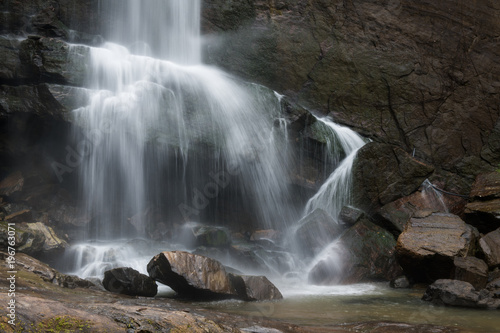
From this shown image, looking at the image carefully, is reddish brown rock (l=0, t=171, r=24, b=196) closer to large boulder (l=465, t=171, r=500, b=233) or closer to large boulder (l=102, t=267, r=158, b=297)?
large boulder (l=102, t=267, r=158, b=297)

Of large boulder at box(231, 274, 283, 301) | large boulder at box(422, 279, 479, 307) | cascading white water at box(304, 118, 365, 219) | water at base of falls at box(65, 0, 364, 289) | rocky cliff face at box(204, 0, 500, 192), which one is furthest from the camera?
rocky cliff face at box(204, 0, 500, 192)

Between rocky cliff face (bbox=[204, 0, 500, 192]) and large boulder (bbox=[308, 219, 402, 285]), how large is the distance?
5.21 meters

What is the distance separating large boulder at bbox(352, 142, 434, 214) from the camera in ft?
38.5

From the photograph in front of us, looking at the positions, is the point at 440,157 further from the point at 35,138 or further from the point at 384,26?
the point at 35,138

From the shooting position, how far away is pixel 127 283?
6.84 meters

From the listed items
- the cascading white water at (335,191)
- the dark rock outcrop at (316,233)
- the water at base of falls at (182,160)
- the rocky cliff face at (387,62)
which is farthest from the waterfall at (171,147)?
the rocky cliff face at (387,62)

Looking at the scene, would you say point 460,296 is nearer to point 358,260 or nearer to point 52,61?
point 358,260

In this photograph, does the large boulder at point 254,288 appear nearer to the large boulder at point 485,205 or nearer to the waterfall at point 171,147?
the waterfall at point 171,147

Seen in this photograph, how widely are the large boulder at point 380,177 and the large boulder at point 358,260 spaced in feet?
5.23

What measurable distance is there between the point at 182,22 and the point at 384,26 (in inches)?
286

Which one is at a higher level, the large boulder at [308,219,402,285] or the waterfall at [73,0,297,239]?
the waterfall at [73,0,297,239]

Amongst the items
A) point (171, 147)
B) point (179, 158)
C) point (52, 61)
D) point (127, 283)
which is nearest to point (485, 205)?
point (179, 158)

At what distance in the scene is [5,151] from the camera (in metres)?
11.1

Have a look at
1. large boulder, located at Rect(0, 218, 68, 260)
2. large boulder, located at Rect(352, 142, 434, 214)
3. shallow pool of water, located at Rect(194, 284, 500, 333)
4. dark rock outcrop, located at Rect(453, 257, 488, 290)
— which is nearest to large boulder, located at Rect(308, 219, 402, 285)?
shallow pool of water, located at Rect(194, 284, 500, 333)
